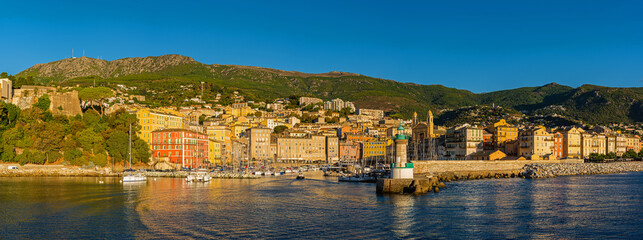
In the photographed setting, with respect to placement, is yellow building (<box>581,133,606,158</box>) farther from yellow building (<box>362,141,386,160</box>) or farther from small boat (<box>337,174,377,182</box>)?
small boat (<box>337,174,377,182</box>)

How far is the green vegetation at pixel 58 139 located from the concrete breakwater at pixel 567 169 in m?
43.5

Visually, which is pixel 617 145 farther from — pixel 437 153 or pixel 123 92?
pixel 123 92

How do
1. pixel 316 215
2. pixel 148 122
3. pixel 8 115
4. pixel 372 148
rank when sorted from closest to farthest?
pixel 316 215, pixel 8 115, pixel 148 122, pixel 372 148

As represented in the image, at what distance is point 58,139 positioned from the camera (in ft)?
188

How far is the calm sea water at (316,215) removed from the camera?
1972cm

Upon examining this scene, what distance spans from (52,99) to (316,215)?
51489 millimetres

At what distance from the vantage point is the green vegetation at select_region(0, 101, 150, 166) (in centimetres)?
5484

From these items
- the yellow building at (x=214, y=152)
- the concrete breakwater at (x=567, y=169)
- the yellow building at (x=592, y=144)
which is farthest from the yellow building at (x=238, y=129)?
the yellow building at (x=592, y=144)

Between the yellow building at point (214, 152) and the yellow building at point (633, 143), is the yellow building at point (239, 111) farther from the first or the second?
the yellow building at point (633, 143)

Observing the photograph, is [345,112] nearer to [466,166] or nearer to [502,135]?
[502,135]

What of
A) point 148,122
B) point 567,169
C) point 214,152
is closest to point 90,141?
point 148,122

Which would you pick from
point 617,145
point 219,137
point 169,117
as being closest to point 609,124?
point 617,145

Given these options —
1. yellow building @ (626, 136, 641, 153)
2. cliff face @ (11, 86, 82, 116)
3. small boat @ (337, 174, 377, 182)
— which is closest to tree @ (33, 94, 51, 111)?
cliff face @ (11, 86, 82, 116)

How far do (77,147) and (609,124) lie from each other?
395ft
